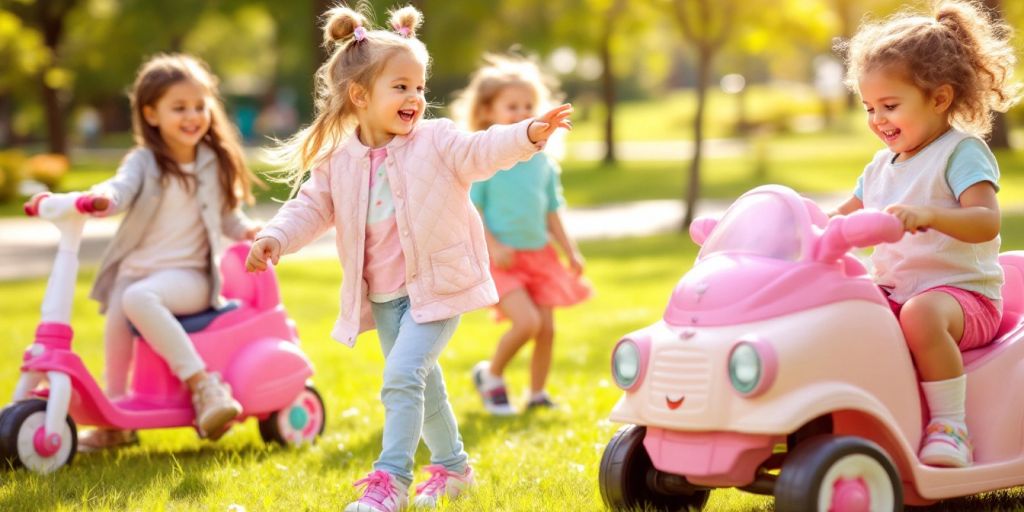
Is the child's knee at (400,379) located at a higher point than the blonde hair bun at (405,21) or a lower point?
lower

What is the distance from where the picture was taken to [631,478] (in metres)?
3.80

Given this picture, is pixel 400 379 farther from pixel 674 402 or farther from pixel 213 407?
pixel 213 407

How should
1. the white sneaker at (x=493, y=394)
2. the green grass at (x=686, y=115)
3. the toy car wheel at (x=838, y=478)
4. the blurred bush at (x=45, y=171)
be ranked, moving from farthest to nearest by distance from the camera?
the green grass at (x=686, y=115), the blurred bush at (x=45, y=171), the white sneaker at (x=493, y=394), the toy car wheel at (x=838, y=478)

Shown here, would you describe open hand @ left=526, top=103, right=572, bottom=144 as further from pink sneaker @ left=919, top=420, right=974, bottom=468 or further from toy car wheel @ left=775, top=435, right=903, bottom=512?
pink sneaker @ left=919, top=420, right=974, bottom=468

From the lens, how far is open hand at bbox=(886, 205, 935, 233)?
349 centimetres

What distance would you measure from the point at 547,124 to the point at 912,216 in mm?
1113

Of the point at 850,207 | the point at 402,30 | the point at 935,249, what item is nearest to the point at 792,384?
the point at 935,249

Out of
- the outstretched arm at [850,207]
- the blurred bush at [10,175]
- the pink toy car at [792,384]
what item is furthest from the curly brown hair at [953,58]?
the blurred bush at [10,175]

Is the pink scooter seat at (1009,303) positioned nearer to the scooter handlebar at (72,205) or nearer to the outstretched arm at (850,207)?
the outstretched arm at (850,207)

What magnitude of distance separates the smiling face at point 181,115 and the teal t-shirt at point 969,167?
3.42m

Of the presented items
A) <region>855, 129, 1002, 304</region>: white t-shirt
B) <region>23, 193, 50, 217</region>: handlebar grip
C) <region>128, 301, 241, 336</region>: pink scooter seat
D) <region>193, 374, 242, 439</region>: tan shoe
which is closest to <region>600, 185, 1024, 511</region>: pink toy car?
<region>855, 129, 1002, 304</region>: white t-shirt

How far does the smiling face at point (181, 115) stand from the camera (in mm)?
5715

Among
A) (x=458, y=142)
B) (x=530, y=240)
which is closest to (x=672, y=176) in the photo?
(x=530, y=240)

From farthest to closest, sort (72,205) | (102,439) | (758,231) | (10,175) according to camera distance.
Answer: (10,175) → (102,439) → (72,205) → (758,231)
